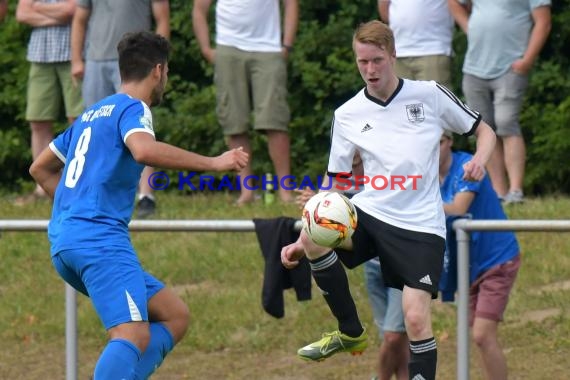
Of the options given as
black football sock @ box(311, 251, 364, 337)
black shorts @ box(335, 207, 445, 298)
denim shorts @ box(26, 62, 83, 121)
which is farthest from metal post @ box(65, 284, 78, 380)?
denim shorts @ box(26, 62, 83, 121)

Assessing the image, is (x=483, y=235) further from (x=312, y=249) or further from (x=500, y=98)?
(x=500, y=98)

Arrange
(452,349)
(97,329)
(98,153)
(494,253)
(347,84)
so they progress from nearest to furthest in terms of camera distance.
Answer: (98,153) → (494,253) → (452,349) → (97,329) → (347,84)

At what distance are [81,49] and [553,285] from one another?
4259 millimetres

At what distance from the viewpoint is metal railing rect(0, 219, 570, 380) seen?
27.5 feet

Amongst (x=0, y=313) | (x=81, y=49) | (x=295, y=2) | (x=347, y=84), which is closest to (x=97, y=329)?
(x=0, y=313)

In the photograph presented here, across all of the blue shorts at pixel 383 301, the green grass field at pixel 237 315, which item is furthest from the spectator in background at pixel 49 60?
the blue shorts at pixel 383 301

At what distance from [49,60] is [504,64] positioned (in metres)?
3.79

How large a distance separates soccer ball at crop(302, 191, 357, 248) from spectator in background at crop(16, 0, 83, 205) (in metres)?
4.81

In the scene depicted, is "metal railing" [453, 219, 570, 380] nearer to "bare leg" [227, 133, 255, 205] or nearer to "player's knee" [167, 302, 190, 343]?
"player's knee" [167, 302, 190, 343]

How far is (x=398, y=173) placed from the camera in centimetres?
843

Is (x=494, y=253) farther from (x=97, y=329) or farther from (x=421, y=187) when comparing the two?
(x=97, y=329)

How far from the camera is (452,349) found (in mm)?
10492

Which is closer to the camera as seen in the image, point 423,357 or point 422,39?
point 423,357

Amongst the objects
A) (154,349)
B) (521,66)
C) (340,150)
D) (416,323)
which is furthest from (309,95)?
(154,349)
